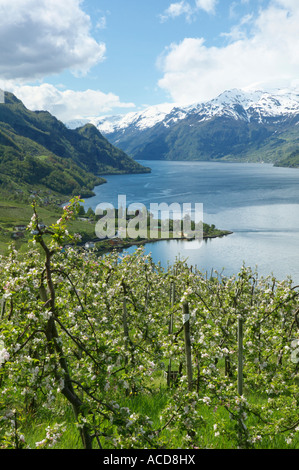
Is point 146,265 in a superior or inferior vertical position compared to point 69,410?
superior

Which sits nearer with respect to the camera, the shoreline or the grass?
the grass

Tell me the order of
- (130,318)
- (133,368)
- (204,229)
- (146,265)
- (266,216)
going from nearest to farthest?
(133,368) → (130,318) → (146,265) → (204,229) → (266,216)

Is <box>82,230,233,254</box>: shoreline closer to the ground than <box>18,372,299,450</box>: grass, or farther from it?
closer to the ground

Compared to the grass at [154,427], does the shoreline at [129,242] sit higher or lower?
lower

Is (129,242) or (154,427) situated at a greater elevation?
(154,427)

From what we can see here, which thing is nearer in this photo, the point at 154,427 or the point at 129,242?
the point at 154,427

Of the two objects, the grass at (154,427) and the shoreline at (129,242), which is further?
the shoreline at (129,242)
